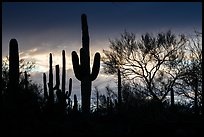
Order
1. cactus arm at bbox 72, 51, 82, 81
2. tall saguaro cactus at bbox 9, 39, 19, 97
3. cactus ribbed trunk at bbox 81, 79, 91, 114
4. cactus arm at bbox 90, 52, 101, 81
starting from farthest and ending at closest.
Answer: cactus ribbed trunk at bbox 81, 79, 91, 114, cactus arm at bbox 90, 52, 101, 81, cactus arm at bbox 72, 51, 82, 81, tall saguaro cactus at bbox 9, 39, 19, 97

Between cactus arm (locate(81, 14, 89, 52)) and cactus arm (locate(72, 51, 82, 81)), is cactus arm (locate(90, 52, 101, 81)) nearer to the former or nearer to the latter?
cactus arm (locate(72, 51, 82, 81))

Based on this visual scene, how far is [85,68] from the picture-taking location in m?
14.1

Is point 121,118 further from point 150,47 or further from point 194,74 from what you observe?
point 150,47

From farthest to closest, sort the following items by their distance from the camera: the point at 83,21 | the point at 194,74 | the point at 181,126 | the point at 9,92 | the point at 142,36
→ the point at 142,36, the point at 194,74, the point at 83,21, the point at 9,92, the point at 181,126

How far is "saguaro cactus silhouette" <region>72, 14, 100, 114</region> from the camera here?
45.9ft

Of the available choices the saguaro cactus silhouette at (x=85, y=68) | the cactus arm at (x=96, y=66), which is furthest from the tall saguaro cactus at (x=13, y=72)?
the cactus arm at (x=96, y=66)

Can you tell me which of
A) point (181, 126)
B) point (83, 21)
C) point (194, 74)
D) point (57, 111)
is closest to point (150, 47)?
point (194, 74)

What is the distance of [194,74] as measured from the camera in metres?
29.3

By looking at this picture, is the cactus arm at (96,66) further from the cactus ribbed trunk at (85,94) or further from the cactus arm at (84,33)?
the cactus arm at (84,33)

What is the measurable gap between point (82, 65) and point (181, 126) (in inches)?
294

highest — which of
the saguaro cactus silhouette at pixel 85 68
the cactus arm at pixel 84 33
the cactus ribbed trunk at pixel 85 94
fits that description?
the cactus arm at pixel 84 33

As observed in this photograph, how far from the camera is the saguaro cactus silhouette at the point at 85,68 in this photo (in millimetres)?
13984

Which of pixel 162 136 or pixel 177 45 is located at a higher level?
pixel 177 45

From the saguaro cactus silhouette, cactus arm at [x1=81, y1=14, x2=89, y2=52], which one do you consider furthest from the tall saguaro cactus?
cactus arm at [x1=81, y1=14, x2=89, y2=52]
